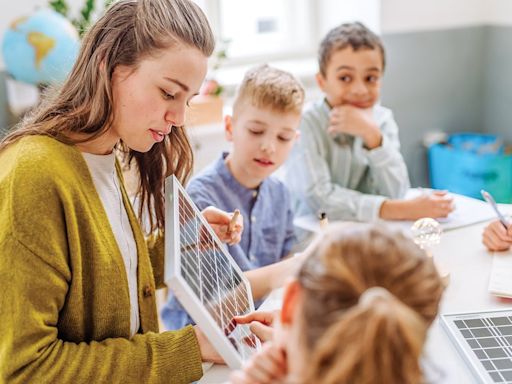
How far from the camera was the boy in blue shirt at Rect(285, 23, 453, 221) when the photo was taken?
2.08 meters

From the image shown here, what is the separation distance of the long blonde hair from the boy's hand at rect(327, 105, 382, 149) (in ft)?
3.02

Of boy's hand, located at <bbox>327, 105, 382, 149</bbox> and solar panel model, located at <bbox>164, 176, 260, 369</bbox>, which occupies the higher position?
solar panel model, located at <bbox>164, 176, 260, 369</bbox>

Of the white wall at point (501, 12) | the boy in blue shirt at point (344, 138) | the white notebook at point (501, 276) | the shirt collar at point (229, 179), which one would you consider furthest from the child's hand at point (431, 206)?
the white wall at point (501, 12)

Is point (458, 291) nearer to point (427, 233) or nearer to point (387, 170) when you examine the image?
point (427, 233)

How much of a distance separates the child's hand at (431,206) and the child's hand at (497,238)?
22 centimetres

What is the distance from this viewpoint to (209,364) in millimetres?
1146

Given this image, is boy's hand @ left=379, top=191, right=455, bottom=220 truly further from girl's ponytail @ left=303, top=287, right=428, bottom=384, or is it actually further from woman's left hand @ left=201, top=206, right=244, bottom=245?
girl's ponytail @ left=303, top=287, right=428, bottom=384

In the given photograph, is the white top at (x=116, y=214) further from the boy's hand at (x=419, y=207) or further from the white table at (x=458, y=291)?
the boy's hand at (x=419, y=207)

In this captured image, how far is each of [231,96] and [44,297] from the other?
219cm

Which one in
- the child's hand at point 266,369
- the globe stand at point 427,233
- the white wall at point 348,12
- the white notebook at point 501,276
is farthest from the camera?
the white wall at point 348,12

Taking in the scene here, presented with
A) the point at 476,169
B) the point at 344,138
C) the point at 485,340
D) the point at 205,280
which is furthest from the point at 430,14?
the point at 205,280

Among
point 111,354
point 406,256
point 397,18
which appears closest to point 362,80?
point 397,18

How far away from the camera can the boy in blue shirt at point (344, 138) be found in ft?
6.84

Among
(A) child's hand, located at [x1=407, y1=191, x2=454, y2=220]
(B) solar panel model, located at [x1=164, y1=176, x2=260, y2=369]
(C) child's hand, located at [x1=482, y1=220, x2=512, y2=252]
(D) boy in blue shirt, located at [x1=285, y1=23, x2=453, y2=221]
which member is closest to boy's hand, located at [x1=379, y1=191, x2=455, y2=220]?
(A) child's hand, located at [x1=407, y1=191, x2=454, y2=220]
